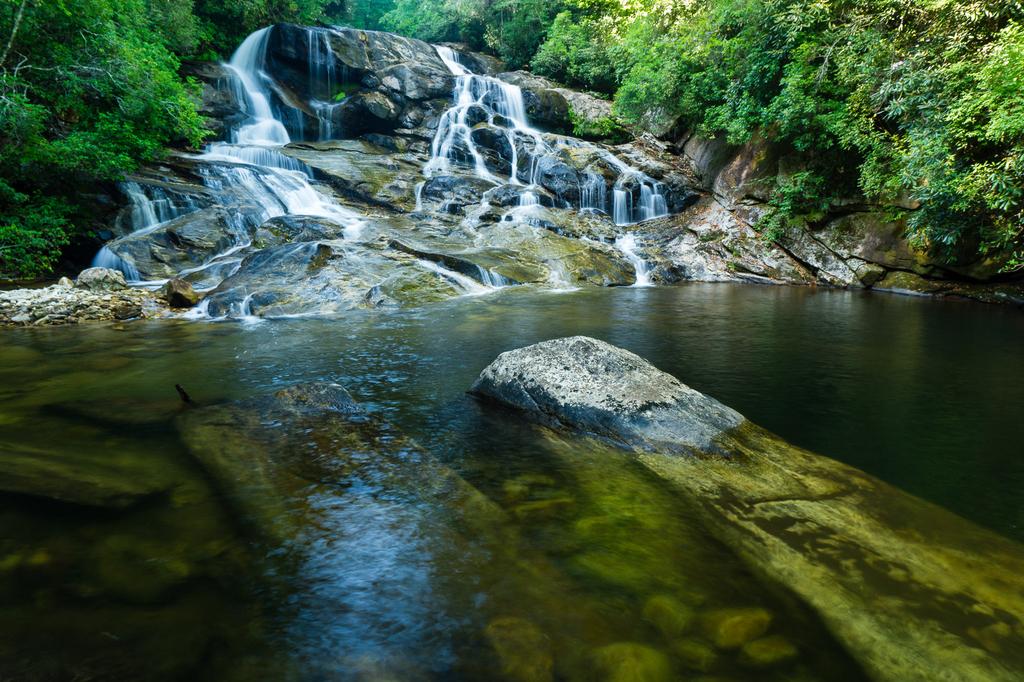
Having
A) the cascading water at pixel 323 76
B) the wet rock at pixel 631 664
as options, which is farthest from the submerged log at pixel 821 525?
the cascading water at pixel 323 76

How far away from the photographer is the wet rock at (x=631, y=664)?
1.80m

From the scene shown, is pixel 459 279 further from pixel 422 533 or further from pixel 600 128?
pixel 600 128

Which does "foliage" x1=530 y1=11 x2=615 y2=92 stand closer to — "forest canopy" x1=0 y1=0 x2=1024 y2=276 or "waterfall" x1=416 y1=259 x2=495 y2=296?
"forest canopy" x1=0 y1=0 x2=1024 y2=276

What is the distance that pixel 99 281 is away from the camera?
10.5 meters

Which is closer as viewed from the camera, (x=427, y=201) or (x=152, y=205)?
(x=152, y=205)

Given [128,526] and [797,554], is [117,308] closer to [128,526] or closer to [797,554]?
[128,526]

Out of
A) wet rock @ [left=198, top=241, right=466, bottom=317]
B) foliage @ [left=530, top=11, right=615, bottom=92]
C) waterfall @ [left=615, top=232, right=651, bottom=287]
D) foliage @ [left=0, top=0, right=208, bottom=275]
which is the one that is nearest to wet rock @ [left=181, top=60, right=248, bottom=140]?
foliage @ [left=0, top=0, right=208, bottom=275]

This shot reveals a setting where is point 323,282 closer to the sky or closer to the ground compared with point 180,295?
closer to the sky

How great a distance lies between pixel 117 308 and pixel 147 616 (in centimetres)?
958

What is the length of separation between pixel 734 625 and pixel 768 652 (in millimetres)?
154

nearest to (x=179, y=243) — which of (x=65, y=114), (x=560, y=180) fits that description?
(x=65, y=114)

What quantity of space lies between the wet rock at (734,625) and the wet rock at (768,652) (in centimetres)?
3

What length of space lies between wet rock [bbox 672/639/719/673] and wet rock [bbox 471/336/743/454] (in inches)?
68.0

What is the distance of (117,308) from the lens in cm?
938
